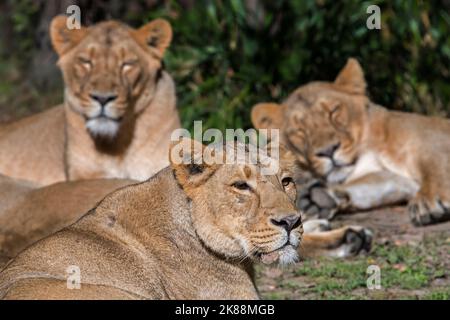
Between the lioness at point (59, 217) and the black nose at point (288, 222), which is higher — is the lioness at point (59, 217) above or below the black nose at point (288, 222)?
below

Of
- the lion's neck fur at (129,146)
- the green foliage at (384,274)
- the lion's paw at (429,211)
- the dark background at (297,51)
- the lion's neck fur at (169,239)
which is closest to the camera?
the lion's neck fur at (169,239)

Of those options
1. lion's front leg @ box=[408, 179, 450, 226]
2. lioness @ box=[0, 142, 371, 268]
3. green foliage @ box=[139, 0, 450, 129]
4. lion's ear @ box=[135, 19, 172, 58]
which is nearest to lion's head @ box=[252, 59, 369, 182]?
lion's front leg @ box=[408, 179, 450, 226]

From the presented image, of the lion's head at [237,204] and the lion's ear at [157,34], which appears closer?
the lion's head at [237,204]

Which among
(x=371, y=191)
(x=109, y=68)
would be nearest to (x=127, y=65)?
(x=109, y=68)

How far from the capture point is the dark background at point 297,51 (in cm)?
1051

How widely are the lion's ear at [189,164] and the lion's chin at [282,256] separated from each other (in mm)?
437

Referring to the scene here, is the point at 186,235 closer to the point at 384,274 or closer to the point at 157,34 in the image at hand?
the point at 384,274

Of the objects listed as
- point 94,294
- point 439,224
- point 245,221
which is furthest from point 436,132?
point 94,294

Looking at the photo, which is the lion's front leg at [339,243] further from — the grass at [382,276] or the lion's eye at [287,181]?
the lion's eye at [287,181]

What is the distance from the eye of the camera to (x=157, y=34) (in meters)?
8.57

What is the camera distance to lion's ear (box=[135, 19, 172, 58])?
851 cm

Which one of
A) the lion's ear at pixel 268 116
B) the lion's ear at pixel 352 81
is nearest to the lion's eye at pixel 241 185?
the lion's ear at pixel 268 116

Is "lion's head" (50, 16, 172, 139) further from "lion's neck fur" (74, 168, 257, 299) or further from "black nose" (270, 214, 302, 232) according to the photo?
"black nose" (270, 214, 302, 232)

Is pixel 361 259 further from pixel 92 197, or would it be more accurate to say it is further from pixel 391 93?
pixel 391 93
